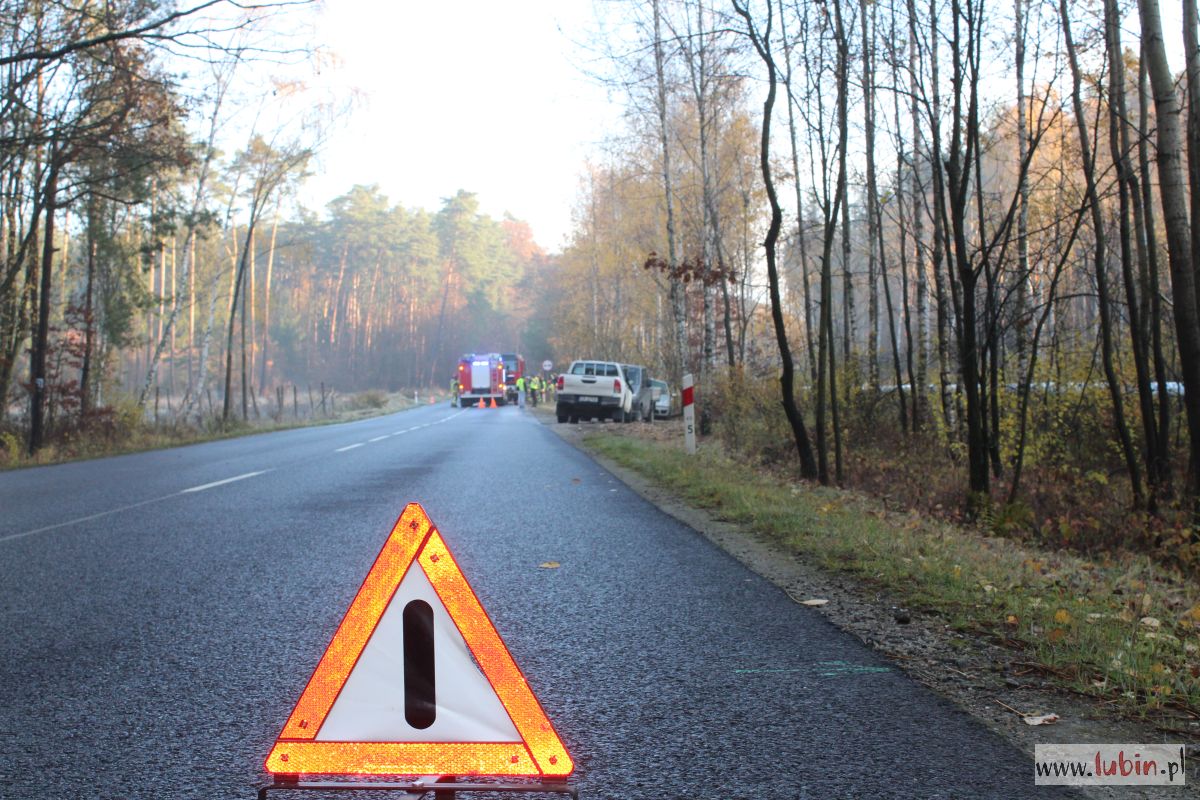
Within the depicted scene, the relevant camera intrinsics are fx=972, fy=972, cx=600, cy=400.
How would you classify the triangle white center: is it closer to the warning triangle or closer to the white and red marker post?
the warning triangle

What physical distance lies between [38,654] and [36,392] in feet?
62.4

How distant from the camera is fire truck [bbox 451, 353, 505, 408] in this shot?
2367 inches

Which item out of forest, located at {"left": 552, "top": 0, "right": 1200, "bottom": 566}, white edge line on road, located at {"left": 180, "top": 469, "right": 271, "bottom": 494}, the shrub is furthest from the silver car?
the shrub

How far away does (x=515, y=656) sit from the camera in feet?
14.5

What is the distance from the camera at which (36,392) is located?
2092 cm

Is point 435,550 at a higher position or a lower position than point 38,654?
higher

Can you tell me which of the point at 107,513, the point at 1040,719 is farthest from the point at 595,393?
the point at 1040,719

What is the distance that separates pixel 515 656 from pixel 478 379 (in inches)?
2221

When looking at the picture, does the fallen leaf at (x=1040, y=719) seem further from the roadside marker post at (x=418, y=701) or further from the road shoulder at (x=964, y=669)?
the roadside marker post at (x=418, y=701)

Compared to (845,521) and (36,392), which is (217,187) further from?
(845,521)

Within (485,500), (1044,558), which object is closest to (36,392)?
(485,500)

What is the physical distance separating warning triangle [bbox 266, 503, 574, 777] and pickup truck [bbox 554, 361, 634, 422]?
28.5 m

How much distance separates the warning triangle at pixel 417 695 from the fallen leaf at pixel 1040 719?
1.91m

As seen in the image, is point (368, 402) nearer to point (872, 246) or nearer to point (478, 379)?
A: point (478, 379)
